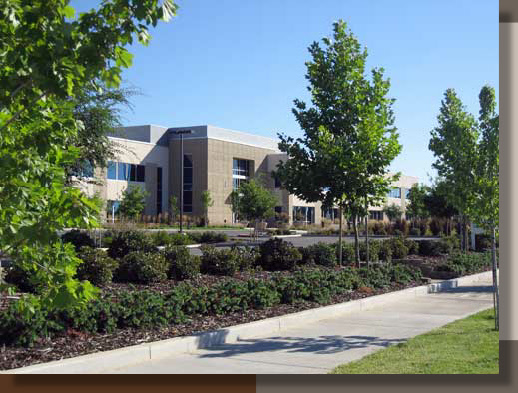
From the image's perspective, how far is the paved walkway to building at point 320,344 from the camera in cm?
744

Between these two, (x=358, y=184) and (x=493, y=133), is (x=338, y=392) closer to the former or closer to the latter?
(x=493, y=133)

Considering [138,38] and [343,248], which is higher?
[138,38]

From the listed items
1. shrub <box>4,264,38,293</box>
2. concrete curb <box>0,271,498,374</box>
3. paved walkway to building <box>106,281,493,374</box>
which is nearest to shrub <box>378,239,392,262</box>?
paved walkway to building <box>106,281,493,374</box>

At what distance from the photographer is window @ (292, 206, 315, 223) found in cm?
7581

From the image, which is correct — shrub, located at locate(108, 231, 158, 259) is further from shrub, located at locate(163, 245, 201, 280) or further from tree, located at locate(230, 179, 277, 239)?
tree, located at locate(230, 179, 277, 239)

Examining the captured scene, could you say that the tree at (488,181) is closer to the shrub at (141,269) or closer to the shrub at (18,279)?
the shrub at (141,269)

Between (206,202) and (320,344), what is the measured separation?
2175 inches

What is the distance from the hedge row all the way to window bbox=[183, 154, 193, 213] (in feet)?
178

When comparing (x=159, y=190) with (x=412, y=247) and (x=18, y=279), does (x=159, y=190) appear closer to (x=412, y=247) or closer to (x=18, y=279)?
(x=412, y=247)

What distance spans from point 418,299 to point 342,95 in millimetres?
5453

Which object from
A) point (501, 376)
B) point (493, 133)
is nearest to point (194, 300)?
point (501, 376)

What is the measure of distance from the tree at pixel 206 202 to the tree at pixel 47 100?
58.4 meters

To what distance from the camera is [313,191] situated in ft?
54.2

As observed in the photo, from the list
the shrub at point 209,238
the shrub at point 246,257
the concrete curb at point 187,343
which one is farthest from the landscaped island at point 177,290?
the shrub at point 209,238
